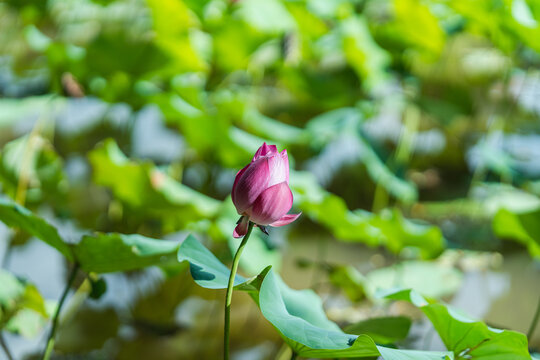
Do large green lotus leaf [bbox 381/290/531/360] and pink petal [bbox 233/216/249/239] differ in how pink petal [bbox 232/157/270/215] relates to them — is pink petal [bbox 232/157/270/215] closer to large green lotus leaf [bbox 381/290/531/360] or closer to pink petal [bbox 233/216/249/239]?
pink petal [bbox 233/216/249/239]

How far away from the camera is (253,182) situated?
0.44 m

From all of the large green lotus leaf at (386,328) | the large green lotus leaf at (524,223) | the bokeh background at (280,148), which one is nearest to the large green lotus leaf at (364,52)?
the bokeh background at (280,148)

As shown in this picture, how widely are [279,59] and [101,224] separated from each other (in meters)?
0.76

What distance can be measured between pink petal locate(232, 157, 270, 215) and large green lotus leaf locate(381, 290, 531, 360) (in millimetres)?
206

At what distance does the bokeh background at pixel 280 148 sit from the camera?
3.46 ft

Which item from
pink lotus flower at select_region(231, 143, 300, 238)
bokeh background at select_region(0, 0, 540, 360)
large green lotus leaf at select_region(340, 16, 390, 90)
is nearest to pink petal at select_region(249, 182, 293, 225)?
pink lotus flower at select_region(231, 143, 300, 238)

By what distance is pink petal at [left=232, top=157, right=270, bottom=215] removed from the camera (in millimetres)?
442

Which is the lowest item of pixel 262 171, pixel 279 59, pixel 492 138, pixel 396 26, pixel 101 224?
pixel 101 224

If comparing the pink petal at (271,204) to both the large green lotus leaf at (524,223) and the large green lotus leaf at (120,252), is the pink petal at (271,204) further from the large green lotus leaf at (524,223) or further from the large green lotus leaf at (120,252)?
the large green lotus leaf at (524,223)

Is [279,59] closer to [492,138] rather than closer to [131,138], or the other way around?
[131,138]

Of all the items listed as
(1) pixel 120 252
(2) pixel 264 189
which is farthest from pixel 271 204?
(1) pixel 120 252

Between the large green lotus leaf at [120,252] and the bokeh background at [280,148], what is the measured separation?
88mm

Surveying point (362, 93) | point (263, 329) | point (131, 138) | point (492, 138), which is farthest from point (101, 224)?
point (492, 138)

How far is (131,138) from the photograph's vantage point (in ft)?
5.32
